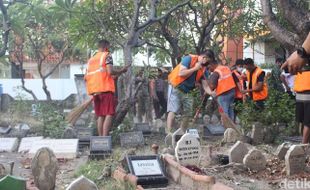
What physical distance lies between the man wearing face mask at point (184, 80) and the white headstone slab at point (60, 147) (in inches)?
64.8

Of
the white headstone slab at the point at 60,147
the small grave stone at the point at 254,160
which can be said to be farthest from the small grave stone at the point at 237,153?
the white headstone slab at the point at 60,147

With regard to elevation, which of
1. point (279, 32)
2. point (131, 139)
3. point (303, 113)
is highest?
point (279, 32)

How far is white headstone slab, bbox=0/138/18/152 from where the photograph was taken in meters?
8.36

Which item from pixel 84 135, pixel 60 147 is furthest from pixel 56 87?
pixel 60 147

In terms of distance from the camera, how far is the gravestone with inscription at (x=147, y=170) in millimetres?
5203

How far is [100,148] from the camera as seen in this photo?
7.25 m

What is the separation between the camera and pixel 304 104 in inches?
269

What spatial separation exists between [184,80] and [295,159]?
3753 millimetres

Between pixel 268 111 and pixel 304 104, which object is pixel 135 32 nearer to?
pixel 268 111

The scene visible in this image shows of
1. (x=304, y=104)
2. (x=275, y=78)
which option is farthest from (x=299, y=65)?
(x=275, y=78)

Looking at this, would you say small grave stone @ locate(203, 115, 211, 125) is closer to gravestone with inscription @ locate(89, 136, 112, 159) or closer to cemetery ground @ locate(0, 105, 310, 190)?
cemetery ground @ locate(0, 105, 310, 190)

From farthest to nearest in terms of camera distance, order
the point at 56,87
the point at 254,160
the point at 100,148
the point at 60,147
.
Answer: the point at 56,87
the point at 60,147
the point at 100,148
the point at 254,160

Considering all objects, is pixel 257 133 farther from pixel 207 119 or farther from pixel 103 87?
pixel 207 119

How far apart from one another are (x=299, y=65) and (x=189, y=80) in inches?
213
